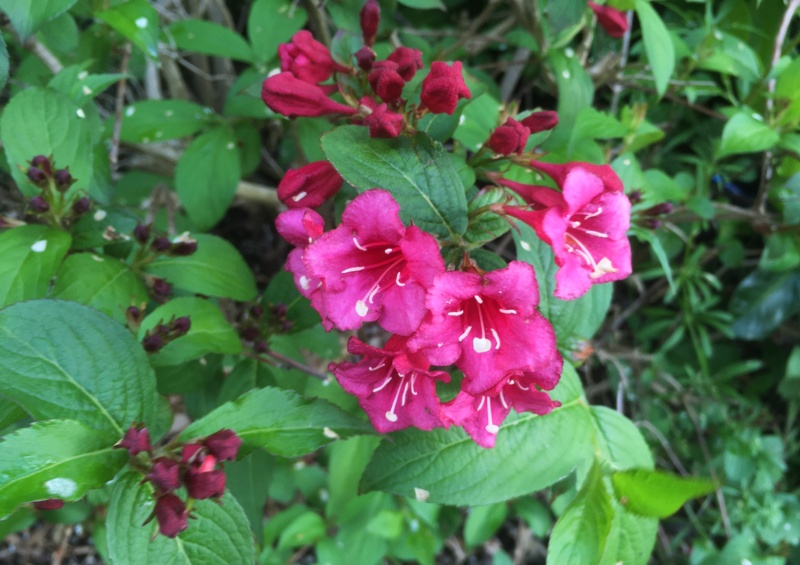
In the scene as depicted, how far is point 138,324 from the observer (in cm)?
118

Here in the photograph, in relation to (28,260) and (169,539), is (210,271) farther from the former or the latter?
(169,539)

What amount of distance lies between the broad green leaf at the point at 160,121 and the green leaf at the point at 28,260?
1.81 feet

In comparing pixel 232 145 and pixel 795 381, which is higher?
pixel 232 145

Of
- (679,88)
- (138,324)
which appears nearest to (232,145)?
(138,324)

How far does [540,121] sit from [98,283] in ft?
2.80

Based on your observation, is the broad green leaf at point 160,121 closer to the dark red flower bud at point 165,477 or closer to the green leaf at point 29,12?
the green leaf at point 29,12

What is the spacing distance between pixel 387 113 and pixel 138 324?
651 mm

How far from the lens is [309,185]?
1.01 meters

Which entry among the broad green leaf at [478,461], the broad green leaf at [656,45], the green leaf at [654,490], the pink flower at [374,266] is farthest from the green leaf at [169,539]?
the broad green leaf at [656,45]

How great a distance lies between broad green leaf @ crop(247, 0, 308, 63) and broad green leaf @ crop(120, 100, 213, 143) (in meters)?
0.24

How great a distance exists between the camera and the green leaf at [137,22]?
1.24 meters

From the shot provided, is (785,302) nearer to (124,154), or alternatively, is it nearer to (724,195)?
(724,195)

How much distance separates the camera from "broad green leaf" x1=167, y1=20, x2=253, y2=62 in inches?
63.6

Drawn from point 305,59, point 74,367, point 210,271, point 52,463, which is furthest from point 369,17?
point 52,463
